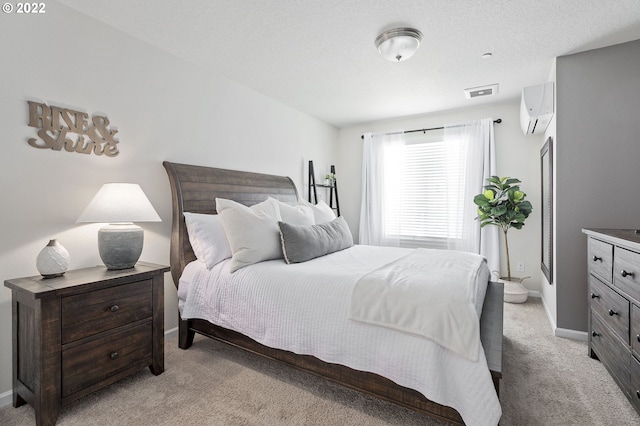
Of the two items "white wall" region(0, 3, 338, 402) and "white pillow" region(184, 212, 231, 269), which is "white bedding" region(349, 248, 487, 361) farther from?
"white wall" region(0, 3, 338, 402)

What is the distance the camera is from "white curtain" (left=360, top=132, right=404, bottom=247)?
188 inches

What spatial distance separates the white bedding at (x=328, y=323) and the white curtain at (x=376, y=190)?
221cm

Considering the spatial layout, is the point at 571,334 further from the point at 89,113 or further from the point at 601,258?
the point at 89,113

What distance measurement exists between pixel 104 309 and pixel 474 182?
13.6 ft

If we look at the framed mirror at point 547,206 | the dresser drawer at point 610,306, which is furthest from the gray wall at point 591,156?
the dresser drawer at point 610,306

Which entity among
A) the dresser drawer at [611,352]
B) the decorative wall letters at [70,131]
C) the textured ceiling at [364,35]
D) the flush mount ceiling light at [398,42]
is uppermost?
the textured ceiling at [364,35]

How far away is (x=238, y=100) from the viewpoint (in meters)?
3.35

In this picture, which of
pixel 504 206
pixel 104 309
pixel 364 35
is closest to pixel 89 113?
pixel 104 309

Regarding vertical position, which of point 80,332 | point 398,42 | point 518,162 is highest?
point 398,42

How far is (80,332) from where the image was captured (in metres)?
1.71

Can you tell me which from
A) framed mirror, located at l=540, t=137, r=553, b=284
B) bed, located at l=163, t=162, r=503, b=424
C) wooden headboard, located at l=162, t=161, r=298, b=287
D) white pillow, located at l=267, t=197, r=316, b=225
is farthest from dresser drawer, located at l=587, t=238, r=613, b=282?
wooden headboard, located at l=162, t=161, r=298, b=287

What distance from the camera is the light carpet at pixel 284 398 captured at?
1.65 metres

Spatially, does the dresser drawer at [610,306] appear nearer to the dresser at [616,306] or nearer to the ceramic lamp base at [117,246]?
the dresser at [616,306]

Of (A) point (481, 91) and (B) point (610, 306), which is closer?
(B) point (610, 306)
